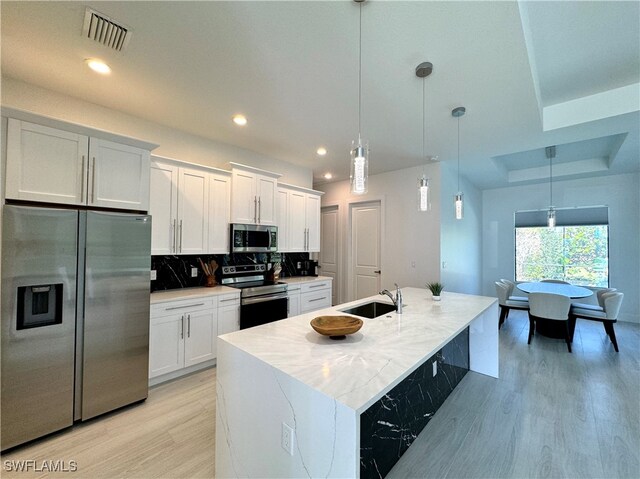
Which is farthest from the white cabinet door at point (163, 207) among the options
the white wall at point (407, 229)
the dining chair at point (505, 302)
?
the dining chair at point (505, 302)

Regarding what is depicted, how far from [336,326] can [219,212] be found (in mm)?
2350

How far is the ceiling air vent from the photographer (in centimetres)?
158

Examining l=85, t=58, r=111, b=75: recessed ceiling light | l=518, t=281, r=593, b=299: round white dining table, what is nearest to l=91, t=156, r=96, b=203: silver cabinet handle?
l=85, t=58, r=111, b=75: recessed ceiling light

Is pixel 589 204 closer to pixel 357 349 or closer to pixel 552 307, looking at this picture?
pixel 552 307

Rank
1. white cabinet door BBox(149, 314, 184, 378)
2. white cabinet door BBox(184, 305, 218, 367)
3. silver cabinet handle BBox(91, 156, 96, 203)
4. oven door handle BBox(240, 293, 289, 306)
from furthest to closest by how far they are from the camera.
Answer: oven door handle BBox(240, 293, 289, 306) < white cabinet door BBox(184, 305, 218, 367) < white cabinet door BBox(149, 314, 184, 378) < silver cabinet handle BBox(91, 156, 96, 203)

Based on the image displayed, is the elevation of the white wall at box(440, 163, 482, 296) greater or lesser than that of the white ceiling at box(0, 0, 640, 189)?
lesser

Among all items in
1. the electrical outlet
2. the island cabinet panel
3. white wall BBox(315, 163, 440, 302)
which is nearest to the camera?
the electrical outlet

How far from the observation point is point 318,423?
104 centimetres

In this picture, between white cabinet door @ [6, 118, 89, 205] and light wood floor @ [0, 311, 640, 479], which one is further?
white cabinet door @ [6, 118, 89, 205]

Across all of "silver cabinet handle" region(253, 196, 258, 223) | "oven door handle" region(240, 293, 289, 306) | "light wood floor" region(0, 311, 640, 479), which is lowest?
"light wood floor" region(0, 311, 640, 479)

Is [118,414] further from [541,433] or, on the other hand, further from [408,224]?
[408,224]

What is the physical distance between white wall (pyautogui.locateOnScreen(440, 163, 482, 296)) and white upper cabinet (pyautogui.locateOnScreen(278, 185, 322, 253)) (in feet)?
6.87

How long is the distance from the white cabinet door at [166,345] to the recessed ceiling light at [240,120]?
217 centimetres

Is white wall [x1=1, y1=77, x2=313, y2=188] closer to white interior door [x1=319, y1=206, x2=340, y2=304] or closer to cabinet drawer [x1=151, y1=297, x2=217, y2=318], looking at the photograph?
white interior door [x1=319, y1=206, x2=340, y2=304]
